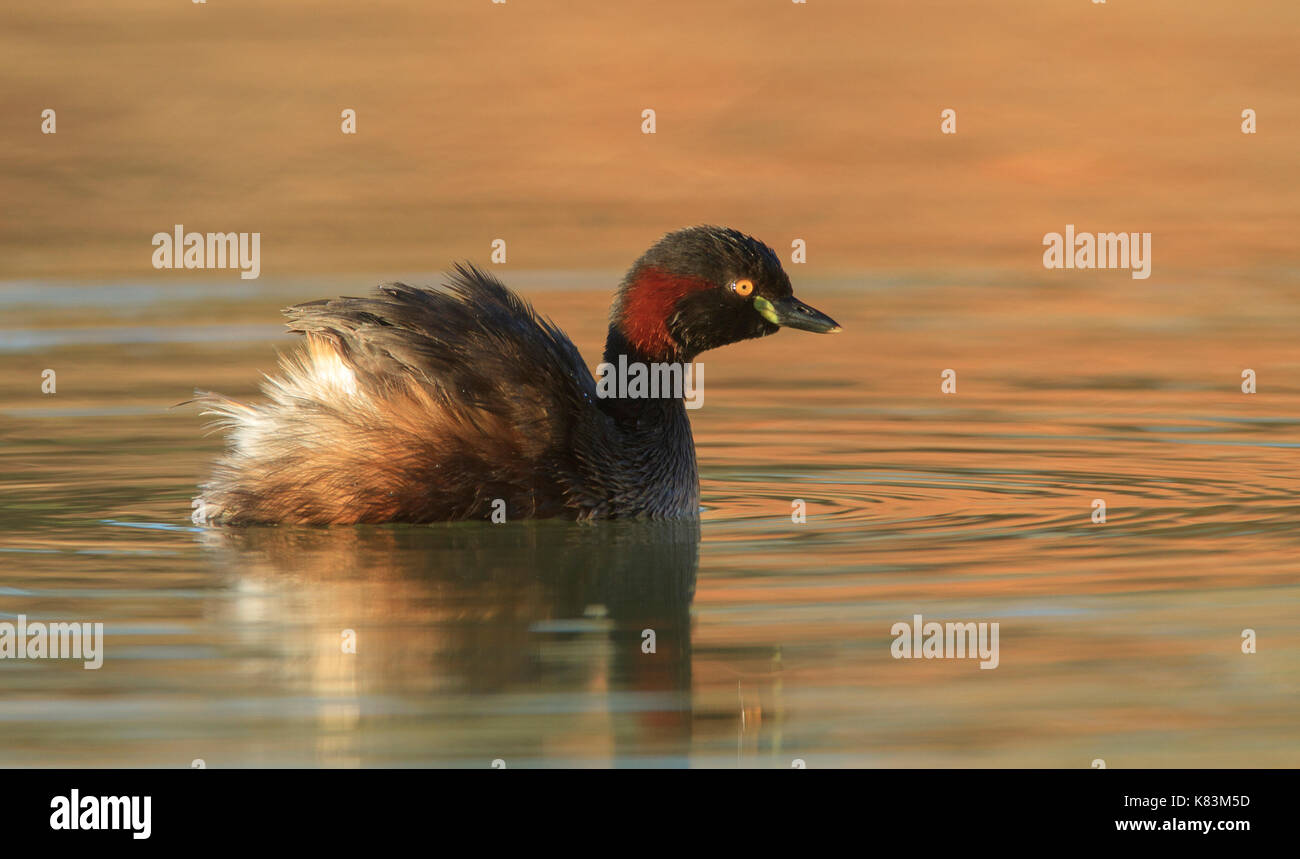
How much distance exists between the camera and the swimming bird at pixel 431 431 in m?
9.45

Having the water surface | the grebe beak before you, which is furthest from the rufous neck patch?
the water surface

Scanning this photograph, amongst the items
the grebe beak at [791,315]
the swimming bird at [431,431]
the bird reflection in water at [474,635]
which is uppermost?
the grebe beak at [791,315]

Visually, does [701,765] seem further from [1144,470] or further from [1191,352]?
[1191,352]

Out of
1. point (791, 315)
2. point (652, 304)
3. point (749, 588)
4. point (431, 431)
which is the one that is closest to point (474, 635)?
point (749, 588)

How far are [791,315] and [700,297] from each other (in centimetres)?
46

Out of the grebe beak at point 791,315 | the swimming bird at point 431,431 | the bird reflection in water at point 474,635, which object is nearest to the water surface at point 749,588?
the bird reflection in water at point 474,635

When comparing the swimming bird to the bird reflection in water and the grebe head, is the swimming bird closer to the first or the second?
the bird reflection in water

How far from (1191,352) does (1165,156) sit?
720cm

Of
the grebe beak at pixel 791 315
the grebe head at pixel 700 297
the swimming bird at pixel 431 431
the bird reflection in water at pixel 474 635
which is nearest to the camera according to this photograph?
the bird reflection in water at pixel 474 635

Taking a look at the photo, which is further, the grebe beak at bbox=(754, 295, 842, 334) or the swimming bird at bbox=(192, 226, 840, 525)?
the grebe beak at bbox=(754, 295, 842, 334)

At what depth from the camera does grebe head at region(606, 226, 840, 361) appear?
33.4 feet

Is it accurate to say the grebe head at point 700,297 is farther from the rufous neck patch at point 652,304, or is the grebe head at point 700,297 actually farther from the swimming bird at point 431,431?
the swimming bird at point 431,431

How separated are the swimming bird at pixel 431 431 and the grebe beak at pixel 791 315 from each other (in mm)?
842

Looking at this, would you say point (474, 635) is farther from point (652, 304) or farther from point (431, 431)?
point (652, 304)
